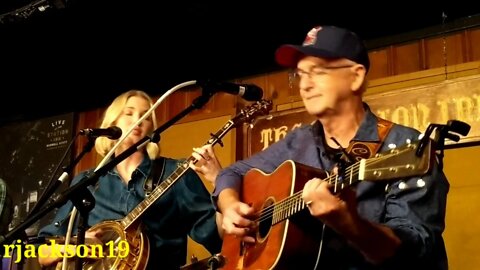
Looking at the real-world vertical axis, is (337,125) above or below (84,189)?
above

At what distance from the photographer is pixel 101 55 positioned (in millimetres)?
3988

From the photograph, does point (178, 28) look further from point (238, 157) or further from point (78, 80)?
point (78, 80)

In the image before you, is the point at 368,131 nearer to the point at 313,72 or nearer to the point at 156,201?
the point at 313,72

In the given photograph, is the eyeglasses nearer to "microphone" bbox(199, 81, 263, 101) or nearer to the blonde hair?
"microphone" bbox(199, 81, 263, 101)

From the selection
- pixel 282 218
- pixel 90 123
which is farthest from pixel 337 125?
pixel 90 123

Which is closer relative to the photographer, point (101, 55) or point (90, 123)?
point (101, 55)

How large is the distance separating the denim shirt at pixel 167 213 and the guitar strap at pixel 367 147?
1132mm

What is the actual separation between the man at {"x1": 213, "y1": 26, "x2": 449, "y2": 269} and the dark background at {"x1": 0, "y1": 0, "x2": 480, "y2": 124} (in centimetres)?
116

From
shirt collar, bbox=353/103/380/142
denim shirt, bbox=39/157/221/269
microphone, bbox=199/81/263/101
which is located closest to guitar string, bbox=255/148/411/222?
shirt collar, bbox=353/103/380/142

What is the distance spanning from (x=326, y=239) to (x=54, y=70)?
308 centimetres

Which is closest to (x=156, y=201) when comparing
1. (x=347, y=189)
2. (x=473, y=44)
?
(x=347, y=189)

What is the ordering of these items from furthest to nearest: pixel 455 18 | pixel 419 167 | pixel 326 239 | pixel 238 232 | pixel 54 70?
pixel 54 70 < pixel 455 18 < pixel 238 232 < pixel 326 239 < pixel 419 167

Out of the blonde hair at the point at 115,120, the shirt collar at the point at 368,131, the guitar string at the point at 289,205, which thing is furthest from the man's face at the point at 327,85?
the blonde hair at the point at 115,120

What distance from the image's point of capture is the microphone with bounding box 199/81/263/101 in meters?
2.37
